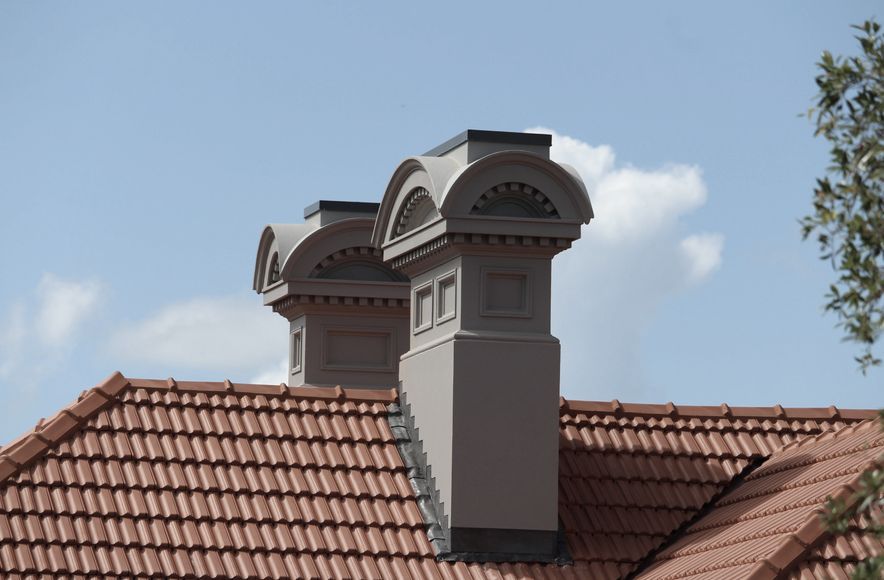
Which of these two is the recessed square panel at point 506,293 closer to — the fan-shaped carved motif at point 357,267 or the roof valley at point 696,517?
the roof valley at point 696,517

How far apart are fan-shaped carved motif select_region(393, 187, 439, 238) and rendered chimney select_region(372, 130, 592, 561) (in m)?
0.14

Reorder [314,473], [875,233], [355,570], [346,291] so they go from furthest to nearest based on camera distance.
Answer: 1. [346,291]
2. [314,473]
3. [355,570]
4. [875,233]

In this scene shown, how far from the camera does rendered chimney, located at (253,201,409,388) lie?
20.1m

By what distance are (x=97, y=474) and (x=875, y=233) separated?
881 centimetres

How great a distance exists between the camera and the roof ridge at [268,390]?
1769cm

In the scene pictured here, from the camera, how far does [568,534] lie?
677 inches

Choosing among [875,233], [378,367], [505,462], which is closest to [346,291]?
[378,367]

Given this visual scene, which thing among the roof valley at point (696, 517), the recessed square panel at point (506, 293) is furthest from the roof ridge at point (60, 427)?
the roof valley at point (696, 517)

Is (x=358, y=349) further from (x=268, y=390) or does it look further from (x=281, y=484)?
(x=281, y=484)

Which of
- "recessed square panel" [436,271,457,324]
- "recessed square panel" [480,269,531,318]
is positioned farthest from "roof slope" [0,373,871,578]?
"recessed square panel" [480,269,531,318]

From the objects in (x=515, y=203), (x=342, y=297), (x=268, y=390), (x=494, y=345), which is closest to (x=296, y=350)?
(x=342, y=297)

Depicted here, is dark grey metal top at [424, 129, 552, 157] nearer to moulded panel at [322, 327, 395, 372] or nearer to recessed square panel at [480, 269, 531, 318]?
recessed square panel at [480, 269, 531, 318]

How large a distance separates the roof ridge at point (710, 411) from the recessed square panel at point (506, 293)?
68.1 inches

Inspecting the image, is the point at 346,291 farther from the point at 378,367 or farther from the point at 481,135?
the point at 481,135
